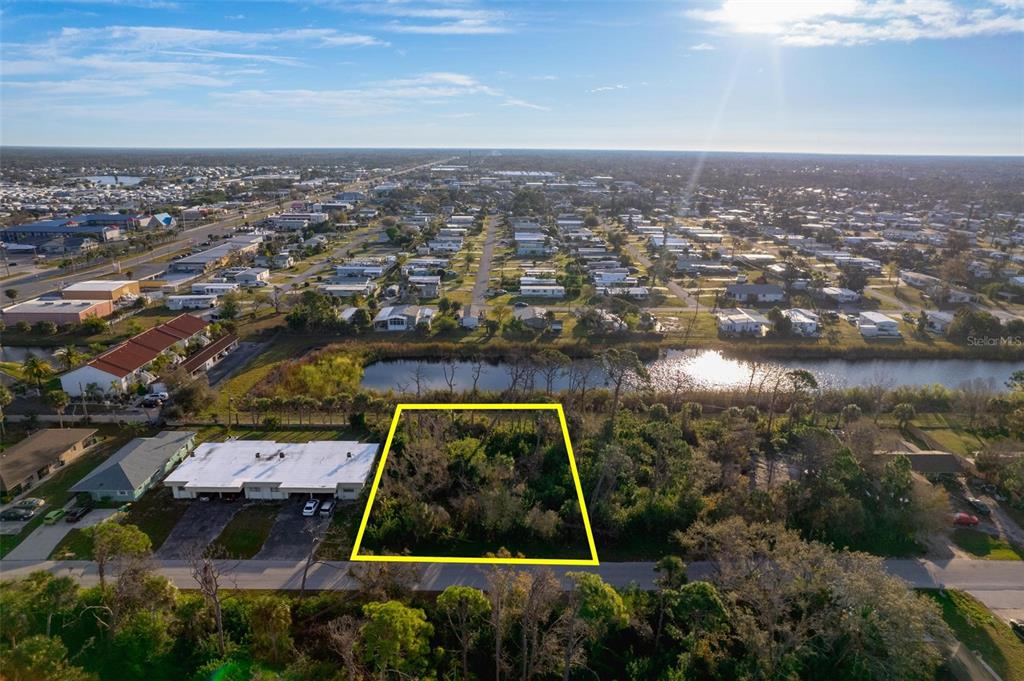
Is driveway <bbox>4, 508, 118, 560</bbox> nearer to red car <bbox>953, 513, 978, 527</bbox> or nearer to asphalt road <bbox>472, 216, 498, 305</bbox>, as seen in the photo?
red car <bbox>953, 513, 978, 527</bbox>

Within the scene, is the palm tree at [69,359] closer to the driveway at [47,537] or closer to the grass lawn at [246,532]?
the driveway at [47,537]

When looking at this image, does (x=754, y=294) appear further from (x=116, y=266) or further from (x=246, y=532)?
(x=116, y=266)

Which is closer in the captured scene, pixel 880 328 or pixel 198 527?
pixel 198 527

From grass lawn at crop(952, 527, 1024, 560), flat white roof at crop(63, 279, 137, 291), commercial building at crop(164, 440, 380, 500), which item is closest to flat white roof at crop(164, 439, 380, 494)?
commercial building at crop(164, 440, 380, 500)

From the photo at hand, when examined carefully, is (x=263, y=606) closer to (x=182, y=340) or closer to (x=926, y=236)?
(x=182, y=340)

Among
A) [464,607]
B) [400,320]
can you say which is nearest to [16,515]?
[464,607]

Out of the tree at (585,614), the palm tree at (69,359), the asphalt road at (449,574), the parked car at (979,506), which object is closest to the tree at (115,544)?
the asphalt road at (449,574)

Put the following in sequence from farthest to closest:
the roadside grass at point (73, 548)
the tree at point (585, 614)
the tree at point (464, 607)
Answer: the roadside grass at point (73, 548), the tree at point (464, 607), the tree at point (585, 614)
